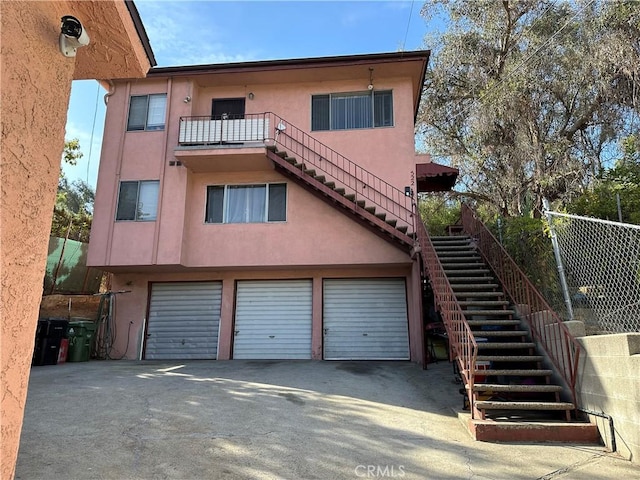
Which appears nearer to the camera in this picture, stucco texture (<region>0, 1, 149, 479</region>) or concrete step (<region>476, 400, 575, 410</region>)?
stucco texture (<region>0, 1, 149, 479</region>)

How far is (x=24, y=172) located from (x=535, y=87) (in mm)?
14617

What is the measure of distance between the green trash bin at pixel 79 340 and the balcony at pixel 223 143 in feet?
18.3

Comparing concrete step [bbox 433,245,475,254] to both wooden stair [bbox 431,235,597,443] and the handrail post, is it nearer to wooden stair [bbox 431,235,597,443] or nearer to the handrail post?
wooden stair [bbox 431,235,597,443]

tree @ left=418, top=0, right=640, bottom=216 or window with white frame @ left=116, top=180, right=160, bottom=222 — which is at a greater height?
tree @ left=418, top=0, right=640, bottom=216

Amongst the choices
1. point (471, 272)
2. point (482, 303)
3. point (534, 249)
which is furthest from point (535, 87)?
point (482, 303)

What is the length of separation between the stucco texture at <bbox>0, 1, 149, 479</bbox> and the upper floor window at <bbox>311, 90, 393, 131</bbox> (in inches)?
417

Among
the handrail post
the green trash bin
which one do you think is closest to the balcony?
the green trash bin

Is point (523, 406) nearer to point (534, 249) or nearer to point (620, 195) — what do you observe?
point (534, 249)

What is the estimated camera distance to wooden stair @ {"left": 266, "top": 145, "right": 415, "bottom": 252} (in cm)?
1142

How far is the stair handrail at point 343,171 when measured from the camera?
1212cm

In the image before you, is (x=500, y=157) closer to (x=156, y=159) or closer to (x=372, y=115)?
(x=372, y=115)

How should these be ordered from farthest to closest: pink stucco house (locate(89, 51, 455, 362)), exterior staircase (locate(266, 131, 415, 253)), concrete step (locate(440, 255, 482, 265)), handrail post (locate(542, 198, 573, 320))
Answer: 1. pink stucco house (locate(89, 51, 455, 362))
2. exterior staircase (locate(266, 131, 415, 253))
3. concrete step (locate(440, 255, 482, 265))
4. handrail post (locate(542, 198, 573, 320))

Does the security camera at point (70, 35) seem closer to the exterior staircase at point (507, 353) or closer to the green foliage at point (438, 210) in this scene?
the exterior staircase at point (507, 353)

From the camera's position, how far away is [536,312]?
729 cm
